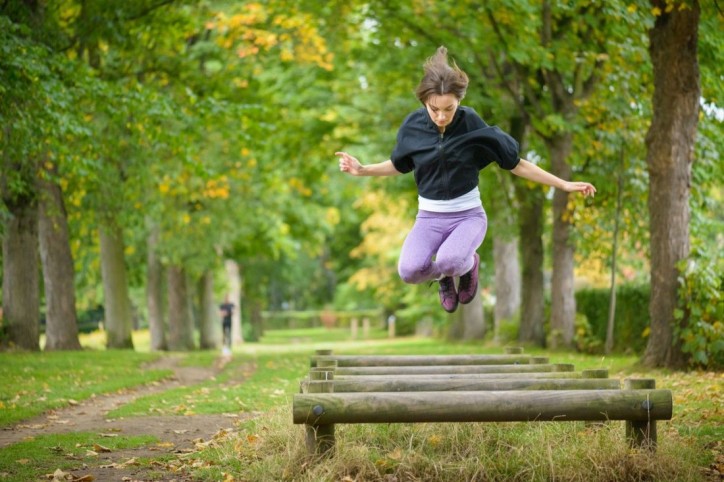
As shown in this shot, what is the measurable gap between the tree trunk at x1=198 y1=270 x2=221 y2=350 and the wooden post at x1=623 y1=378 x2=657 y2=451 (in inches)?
1070

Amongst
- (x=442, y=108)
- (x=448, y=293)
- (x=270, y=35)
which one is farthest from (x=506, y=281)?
(x=442, y=108)

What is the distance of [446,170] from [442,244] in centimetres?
63

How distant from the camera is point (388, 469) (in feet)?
23.0

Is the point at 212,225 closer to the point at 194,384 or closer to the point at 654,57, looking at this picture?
the point at 194,384

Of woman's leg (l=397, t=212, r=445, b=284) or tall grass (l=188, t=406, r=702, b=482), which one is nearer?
tall grass (l=188, t=406, r=702, b=482)

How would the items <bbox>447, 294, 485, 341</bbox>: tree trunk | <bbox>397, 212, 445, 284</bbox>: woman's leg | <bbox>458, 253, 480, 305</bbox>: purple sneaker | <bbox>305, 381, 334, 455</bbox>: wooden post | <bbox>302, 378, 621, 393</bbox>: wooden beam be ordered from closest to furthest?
<bbox>305, 381, 334, 455</bbox>: wooden post, <bbox>302, 378, 621, 393</bbox>: wooden beam, <bbox>397, 212, 445, 284</bbox>: woman's leg, <bbox>458, 253, 480, 305</bbox>: purple sneaker, <bbox>447, 294, 485, 341</bbox>: tree trunk

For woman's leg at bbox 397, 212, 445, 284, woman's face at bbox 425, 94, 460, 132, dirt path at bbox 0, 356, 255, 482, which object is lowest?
dirt path at bbox 0, 356, 255, 482

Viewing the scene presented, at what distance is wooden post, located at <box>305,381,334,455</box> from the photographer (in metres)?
6.96

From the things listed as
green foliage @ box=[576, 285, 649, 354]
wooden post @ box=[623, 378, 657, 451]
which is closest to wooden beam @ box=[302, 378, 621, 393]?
wooden post @ box=[623, 378, 657, 451]

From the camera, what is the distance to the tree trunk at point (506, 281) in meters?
26.7

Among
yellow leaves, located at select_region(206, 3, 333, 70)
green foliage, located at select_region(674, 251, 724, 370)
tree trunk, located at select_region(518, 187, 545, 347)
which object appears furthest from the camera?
tree trunk, located at select_region(518, 187, 545, 347)

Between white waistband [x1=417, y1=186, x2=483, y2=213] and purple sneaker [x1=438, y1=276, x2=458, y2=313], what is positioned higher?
white waistband [x1=417, y1=186, x2=483, y2=213]

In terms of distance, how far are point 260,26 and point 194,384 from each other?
A: 1044cm

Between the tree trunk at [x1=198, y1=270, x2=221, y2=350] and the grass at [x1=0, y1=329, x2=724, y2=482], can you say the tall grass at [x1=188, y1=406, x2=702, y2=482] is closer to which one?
the grass at [x1=0, y1=329, x2=724, y2=482]
